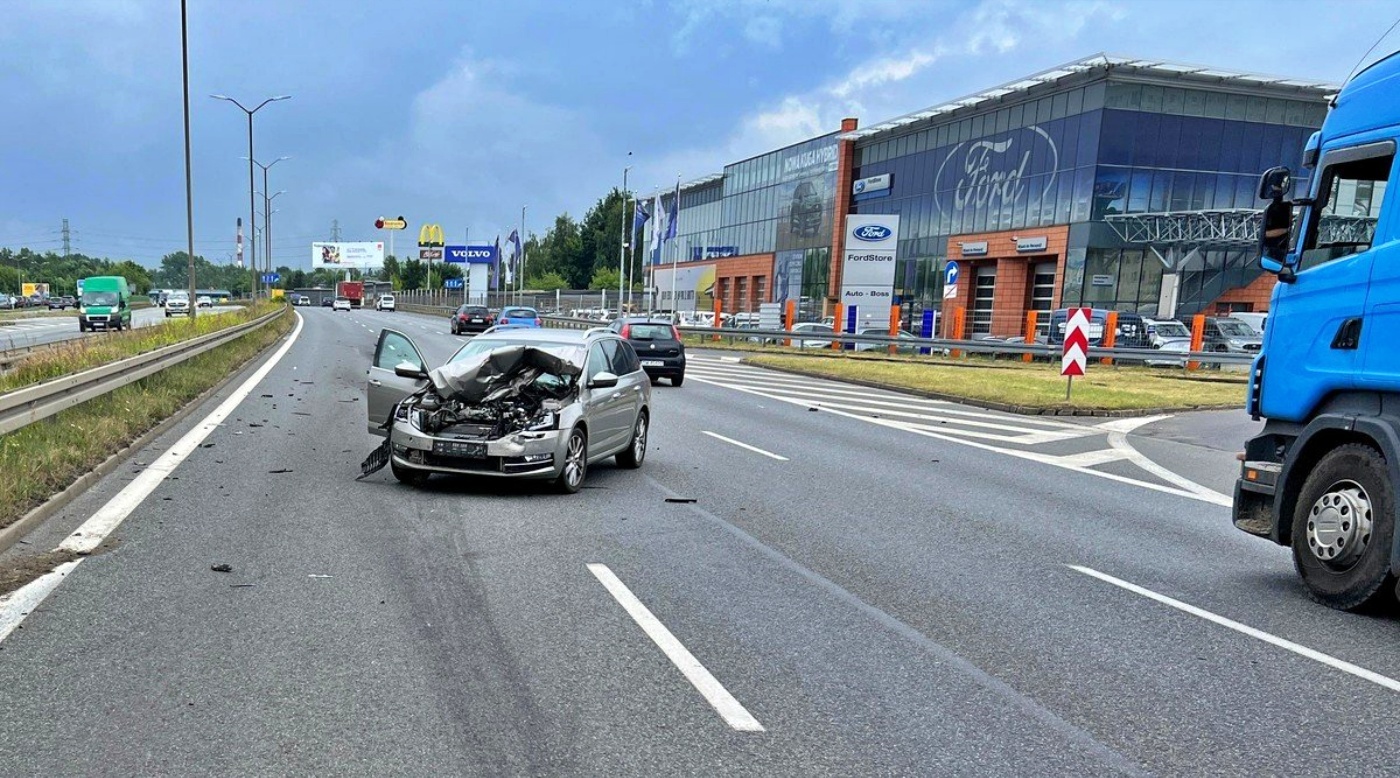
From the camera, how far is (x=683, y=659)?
197 inches

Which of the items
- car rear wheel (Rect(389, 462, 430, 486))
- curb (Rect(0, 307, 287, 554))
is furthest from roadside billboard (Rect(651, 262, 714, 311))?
car rear wheel (Rect(389, 462, 430, 486))

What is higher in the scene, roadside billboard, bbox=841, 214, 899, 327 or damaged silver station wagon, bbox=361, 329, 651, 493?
roadside billboard, bbox=841, 214, 899, 327

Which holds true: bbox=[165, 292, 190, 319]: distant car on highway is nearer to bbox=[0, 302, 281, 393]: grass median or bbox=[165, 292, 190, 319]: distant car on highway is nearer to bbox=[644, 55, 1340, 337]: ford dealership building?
bbox=[644, 55, 1340, 337]: ford dealership building

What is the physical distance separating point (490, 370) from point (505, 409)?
56 cm

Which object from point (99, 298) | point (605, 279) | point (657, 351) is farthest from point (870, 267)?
point (605, 279)

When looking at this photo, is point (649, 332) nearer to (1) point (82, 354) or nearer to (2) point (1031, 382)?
(2) point (1031, 382)

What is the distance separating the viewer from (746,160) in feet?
261

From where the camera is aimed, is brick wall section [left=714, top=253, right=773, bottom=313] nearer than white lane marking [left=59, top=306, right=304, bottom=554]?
No

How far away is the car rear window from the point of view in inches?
917

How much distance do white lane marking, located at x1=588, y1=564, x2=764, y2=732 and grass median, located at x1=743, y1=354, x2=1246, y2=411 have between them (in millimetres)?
15366

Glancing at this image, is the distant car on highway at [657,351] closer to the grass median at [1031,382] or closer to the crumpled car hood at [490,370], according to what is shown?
the grass median at [1031,382]

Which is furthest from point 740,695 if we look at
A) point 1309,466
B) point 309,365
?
point 309,365

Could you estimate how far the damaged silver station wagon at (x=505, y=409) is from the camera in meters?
8.98

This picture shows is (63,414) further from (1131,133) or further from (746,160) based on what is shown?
(746,160)
